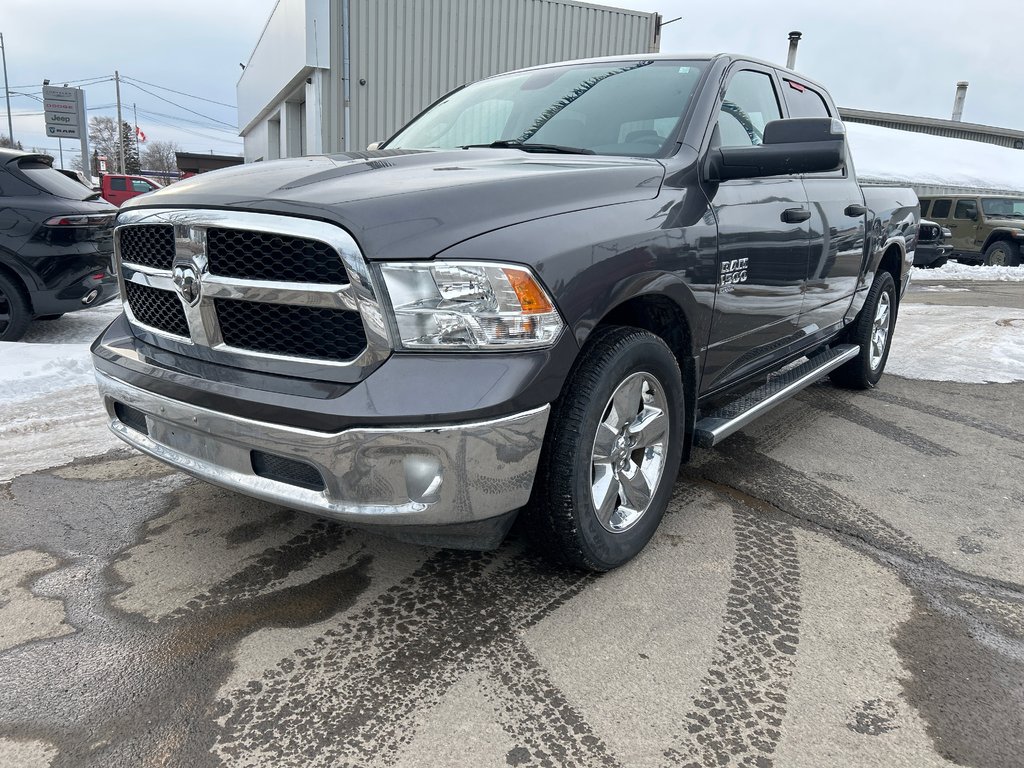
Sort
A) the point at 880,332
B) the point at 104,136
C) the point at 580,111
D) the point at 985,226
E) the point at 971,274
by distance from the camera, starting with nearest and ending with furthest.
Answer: the point at 580,111 → the point at 880,332 → the point at 971,274 → the point at 985,226 → the point at 104,136

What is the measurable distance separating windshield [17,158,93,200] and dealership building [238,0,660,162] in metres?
7.08

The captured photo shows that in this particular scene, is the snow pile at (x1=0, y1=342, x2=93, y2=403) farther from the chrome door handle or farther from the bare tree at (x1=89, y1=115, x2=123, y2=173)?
the bare tree at (x1=89, y1=115, x2=123, y2=173)

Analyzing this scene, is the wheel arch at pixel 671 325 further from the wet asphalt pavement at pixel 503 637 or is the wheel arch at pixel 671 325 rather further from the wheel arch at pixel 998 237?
the wheel arch at pixel 998 237

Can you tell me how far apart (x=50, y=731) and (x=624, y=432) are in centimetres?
179

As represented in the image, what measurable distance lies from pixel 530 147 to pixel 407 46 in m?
11.6

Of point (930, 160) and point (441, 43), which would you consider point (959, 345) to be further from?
point (930, 160)

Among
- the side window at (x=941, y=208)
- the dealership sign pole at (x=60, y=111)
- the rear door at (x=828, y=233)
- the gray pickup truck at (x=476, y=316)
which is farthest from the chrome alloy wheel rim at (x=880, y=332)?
the dealership sign pole at (x=60, y=111)

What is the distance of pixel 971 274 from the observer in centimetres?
1616

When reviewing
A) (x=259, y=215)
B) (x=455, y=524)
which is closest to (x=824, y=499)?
(x=455, y=524)

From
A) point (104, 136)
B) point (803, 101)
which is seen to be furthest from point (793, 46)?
point (104, 136)

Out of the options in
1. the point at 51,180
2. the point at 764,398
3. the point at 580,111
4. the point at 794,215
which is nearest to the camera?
the point at 580,111

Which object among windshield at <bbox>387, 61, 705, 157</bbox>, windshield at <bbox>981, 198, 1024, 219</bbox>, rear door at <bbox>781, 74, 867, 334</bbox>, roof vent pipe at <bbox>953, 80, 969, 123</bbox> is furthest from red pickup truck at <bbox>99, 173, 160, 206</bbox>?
roof vent pipe at <bbox>953, 80, 969, 123</bbox>

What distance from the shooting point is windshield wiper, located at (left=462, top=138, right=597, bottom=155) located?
2922 millimetres

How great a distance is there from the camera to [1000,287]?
13672 millimetres
